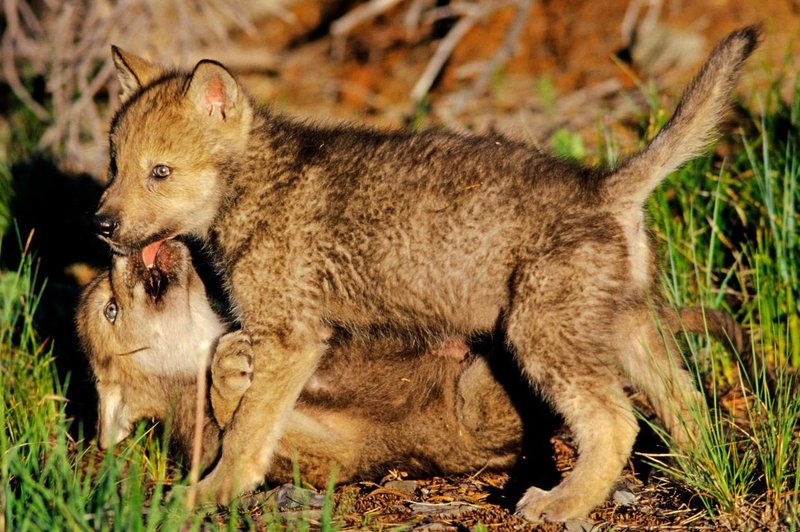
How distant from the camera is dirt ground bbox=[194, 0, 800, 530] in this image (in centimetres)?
693

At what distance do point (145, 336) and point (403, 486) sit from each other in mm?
1442

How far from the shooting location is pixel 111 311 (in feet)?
15.3

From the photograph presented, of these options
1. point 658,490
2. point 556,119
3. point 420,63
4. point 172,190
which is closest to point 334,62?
point 420,63

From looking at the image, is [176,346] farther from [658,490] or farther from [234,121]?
[658,490]

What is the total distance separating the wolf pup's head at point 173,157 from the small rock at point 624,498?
2.01 meters

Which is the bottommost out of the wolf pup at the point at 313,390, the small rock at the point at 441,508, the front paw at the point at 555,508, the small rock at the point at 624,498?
the small rock at the point at 441,508

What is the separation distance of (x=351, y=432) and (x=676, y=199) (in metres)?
2.33

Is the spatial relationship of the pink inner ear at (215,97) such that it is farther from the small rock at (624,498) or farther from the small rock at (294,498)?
the small rock at (624,498)

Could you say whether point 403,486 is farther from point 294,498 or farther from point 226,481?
point 226,481

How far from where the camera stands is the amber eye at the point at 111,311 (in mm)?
4656

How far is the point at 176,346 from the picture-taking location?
470cm

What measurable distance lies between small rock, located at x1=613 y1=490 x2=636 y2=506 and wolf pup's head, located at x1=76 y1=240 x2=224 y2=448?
1961mm

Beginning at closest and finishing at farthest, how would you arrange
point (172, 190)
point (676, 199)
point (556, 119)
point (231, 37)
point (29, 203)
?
point (172, 190) → point (676, 199) → point (29, 203) → point (556, 119) → point (231, 37)

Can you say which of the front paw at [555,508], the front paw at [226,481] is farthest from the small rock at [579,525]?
the front paw at [226,481]
